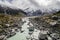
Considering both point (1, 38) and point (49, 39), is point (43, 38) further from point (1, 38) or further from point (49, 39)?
point (1, 38)

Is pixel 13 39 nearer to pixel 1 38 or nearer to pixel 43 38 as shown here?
pixel 1 38

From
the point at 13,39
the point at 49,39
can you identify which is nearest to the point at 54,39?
the point at 49,39

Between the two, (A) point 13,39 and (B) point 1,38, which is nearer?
(B) point 1,38

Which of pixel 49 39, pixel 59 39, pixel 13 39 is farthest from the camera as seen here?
pixel 13 39

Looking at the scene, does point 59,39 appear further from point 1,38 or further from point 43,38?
point 1,38

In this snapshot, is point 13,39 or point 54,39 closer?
point 54,39

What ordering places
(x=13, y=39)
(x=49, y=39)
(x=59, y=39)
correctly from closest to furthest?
(x=59, y=39)
(x=49, y=39)
(x=13, y=39)

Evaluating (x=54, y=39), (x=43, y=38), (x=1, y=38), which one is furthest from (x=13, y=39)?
(x=54, y=39)
